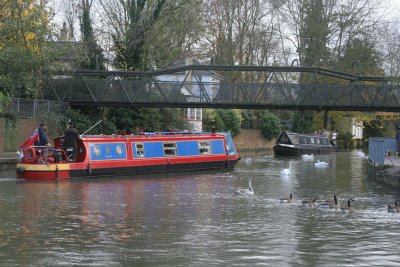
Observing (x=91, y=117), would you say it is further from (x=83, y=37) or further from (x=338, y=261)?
(x=338, y=261)

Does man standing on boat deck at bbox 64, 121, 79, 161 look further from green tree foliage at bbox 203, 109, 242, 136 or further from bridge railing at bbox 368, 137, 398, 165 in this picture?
green tree foliage at bbox 203, 109, 242, 136

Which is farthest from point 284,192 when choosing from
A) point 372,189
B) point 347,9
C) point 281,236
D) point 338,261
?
point 347,9

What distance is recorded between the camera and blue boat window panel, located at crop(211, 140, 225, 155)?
31062mm

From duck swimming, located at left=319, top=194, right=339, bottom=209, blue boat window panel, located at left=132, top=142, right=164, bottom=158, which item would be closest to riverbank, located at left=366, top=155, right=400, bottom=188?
duck swimming, located at left=319, top=194, right=339, bottom=209

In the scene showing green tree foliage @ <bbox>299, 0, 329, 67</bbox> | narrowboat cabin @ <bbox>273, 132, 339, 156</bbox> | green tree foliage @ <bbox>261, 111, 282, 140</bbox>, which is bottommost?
narrowboat cabin @ <bbox>273, 132, 339, 156</bbox>

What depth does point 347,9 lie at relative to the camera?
5372 cm

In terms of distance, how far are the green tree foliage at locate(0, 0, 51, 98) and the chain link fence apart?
706 millimetres

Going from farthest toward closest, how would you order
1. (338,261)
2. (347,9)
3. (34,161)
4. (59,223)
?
1. (347,9)
2. (34,161)
3. (59,223)
4. (338,261)

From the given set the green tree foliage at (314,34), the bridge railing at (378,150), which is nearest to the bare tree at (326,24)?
the green tree foliage at (314,34)

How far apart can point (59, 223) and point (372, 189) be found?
39.8ft

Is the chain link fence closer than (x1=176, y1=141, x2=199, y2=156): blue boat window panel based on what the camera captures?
No

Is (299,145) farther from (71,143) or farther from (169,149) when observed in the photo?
(71,143)

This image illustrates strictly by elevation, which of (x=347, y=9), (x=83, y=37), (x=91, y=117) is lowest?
(x=91, y=117)

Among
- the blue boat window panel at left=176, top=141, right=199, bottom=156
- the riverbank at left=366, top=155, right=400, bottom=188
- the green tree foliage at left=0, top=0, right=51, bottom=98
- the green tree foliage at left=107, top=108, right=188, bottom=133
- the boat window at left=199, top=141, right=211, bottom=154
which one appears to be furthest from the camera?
the green tree foliage at left=107, top=108, right=188, bottom=133
